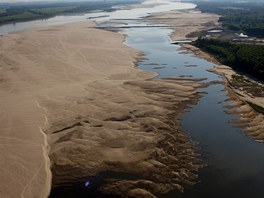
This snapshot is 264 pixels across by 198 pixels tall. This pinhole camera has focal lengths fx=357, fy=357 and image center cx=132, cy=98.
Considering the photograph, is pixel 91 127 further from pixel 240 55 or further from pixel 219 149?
pixel 240 55

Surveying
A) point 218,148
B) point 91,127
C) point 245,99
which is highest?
point 91,127

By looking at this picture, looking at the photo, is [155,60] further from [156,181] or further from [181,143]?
[156,181]

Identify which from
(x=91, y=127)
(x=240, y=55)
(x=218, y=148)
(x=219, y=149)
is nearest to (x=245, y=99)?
(x=218, y=148)

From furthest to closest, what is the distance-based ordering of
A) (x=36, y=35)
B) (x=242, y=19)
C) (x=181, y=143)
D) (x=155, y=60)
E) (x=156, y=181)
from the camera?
(x=242, y=19) < (x=36, y=35) < (x=155, y=60) < (x=181, y=143) < (x=156, y=181)

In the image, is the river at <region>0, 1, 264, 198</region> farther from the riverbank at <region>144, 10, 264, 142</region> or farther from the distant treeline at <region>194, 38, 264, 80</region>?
the distant treeline at <region>194, 38, 264, 80</region>

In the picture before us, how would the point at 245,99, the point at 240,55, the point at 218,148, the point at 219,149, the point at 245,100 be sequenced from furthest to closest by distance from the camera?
the point at 240,55
the point at 245,99
the point at 245,100
the point at 218,148
the point at 219,149

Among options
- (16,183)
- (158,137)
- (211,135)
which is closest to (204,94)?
(211,135)

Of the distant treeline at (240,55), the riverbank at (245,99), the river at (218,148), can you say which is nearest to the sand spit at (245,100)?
the riverbank at (245,99)

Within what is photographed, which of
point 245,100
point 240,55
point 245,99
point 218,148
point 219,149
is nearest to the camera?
point 219,149
